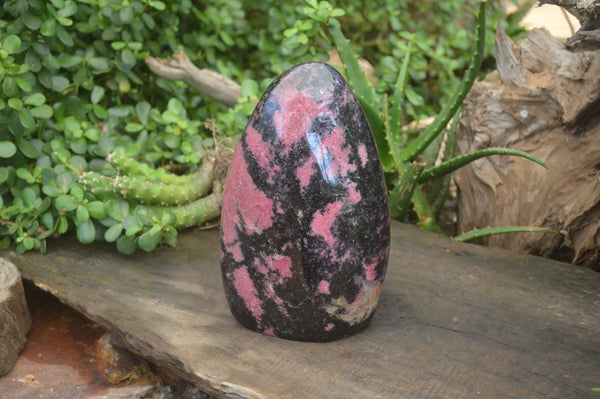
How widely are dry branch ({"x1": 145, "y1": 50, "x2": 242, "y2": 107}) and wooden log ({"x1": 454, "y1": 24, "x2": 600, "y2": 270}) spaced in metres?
0.88

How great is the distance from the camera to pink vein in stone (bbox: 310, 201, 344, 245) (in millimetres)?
1423

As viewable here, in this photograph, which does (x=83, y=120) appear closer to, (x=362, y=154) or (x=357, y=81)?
(x=357, y=81)

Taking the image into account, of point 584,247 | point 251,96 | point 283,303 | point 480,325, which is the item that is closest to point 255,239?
point 283,303

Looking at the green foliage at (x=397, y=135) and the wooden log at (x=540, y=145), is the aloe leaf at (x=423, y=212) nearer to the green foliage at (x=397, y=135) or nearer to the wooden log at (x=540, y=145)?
the green foliage at (x=397, y=135)

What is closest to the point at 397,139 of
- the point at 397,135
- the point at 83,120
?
the point at 397,135

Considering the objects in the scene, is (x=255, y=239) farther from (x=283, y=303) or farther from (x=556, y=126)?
(x=556, y=126)

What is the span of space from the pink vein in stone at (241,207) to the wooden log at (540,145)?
3.38 ft

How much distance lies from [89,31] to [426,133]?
1.18 m

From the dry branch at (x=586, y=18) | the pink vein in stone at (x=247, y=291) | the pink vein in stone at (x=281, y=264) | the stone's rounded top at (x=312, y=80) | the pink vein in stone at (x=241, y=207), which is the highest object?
the dry branch at (x=586, y=18)

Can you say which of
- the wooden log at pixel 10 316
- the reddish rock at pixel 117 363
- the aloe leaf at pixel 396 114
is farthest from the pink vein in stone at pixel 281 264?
the aloe leaf at pixel 396 114

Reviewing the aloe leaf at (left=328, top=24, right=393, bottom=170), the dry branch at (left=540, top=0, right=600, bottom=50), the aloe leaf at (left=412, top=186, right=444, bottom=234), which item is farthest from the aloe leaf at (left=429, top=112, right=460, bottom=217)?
the dry branch at (left=540, top=0, right=600, bottom=50)

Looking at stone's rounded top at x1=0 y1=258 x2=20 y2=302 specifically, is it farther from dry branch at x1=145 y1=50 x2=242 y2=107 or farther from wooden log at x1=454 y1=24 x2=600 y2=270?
wooden log at x1=454 y1=24 x2=600 y2=270

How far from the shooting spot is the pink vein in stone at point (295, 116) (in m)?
1.41

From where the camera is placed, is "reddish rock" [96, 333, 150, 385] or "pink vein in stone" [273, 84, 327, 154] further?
"reddish rock" [96, 333, 150, 385]
